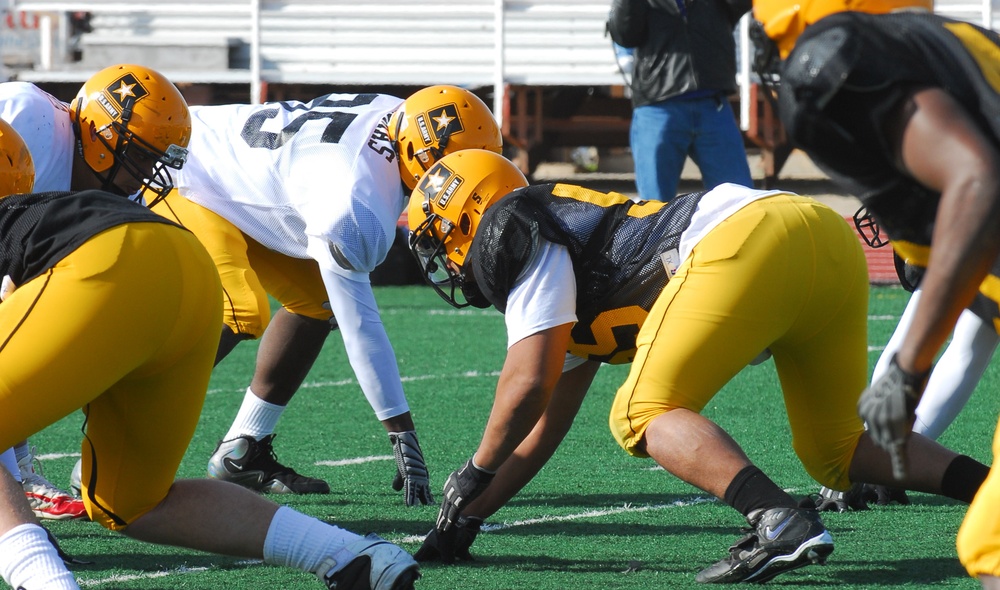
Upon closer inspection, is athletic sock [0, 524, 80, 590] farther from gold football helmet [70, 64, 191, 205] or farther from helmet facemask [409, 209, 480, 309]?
gold football helmet [70, 64, 191, 205]

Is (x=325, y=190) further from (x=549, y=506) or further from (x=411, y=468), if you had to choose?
(x=549, y=506)

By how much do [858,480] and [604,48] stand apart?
930cm

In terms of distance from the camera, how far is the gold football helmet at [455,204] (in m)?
3.59

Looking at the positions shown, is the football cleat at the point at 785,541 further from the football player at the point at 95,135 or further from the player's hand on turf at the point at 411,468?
the football player at the point at 95,135

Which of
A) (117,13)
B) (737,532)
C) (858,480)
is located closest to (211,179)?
(737,532)

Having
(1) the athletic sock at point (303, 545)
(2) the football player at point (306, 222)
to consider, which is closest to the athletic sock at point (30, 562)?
(1) the athletic sock at point (303, 545)

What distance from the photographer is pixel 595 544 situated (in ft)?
12.6

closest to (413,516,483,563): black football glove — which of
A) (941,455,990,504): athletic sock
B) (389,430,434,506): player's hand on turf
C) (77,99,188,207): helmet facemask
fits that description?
(389,430,434,506): player's hand on turf

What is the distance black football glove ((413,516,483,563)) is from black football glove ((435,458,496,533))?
0.08ft

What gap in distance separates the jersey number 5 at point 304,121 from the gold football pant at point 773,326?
1.76m

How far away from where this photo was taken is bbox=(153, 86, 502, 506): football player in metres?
4.43

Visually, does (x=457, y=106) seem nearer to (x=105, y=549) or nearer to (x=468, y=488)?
(x=468, y=488)

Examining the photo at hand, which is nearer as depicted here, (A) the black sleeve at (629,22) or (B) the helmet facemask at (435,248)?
(B) the helmet facemask at (435,248)

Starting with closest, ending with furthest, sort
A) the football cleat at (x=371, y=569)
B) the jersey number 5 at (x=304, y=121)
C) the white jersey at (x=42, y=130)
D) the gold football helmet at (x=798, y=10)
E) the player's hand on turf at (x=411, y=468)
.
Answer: the gold football helmet at (x=798, y=10)
the football cleat at (x=371, y=569)
the white jersey at (x=42, y=130)
the player's hand on turf at (x=411, y=468)
the jersey number 5 at (x=304, y=121)
